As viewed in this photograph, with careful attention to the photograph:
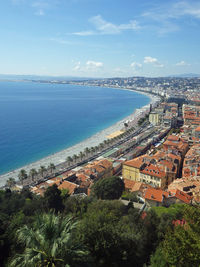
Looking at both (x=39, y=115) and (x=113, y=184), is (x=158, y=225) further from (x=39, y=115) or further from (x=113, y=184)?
(x=39, y=115)

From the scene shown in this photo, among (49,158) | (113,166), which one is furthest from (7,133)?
(113,166)

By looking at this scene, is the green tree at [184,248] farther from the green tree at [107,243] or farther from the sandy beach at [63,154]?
the sandy beach at [63,154]

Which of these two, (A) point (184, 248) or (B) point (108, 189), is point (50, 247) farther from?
(B) point (108, 189)

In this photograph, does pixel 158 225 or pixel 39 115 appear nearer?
pixel 158 225

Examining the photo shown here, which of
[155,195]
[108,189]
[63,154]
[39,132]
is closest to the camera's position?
[155,195]

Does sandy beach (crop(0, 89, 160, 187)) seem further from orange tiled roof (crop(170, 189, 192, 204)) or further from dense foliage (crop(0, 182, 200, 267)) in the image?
dense foliage (crop(0, 182, 200, 267))

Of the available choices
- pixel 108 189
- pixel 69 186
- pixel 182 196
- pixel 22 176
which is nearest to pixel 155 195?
pixel 182 196

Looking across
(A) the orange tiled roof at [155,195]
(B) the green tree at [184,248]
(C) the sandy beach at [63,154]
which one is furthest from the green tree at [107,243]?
(C) the sandy beach at [63,154]

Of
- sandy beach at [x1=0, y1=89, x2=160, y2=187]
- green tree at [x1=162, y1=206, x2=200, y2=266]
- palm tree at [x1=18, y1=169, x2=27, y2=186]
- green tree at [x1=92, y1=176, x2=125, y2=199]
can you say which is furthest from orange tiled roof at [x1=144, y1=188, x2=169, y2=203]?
sandy beach at [x1=0, y1=89, x2=160, y2=187]
